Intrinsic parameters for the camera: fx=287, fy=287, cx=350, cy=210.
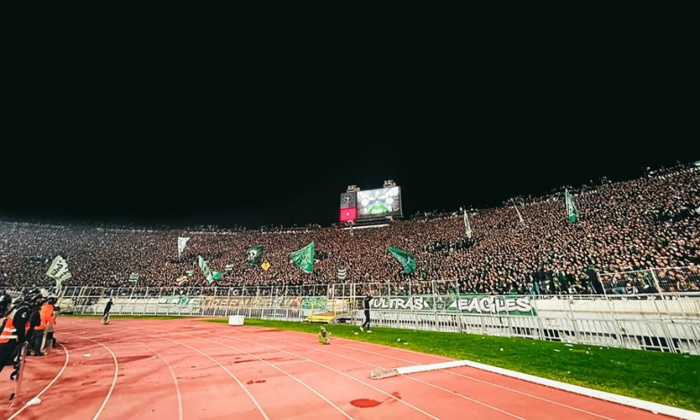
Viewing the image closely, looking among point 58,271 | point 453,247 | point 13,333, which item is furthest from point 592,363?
point 58,271

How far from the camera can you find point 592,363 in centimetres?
732

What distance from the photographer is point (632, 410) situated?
4.58 metres

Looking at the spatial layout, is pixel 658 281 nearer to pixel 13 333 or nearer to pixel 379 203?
pixel 13 333

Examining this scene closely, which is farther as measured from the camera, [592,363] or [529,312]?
[529,312]

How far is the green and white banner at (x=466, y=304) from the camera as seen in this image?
1205 cm

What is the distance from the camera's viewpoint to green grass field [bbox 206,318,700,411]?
5.27 m

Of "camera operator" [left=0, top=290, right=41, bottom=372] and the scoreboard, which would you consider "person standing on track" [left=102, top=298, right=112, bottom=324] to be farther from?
the scoreboard

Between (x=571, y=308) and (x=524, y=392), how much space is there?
7.39 metres

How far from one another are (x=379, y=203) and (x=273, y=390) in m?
37.2

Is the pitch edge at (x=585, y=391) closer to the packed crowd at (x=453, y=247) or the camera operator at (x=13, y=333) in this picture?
the camera operator at (x=13, y=333)

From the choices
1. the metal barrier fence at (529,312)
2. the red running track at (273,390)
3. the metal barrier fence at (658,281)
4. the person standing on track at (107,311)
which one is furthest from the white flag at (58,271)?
the metal barrier fence at (658,281)

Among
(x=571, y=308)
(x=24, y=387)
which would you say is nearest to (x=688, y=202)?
(x=571, y=308)

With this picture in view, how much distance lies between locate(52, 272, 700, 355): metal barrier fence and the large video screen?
60.7 ft

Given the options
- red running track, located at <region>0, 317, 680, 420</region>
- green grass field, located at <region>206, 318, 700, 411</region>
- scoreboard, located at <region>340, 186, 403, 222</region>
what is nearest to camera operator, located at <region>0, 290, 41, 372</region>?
red running track, located at <region>0, 317, 680, 420</region>
